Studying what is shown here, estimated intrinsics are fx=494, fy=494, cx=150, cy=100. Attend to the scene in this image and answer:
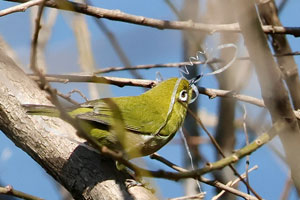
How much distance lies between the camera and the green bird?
2912 millimetres

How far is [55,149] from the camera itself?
8.95ft

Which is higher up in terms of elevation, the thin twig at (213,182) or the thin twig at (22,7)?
the thin twig at (22,7)

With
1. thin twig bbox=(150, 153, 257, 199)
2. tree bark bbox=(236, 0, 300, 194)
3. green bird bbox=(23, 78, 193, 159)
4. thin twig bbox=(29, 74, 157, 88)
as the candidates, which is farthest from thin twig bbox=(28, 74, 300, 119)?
thin twig bbox=(150, 153, 257, 199)

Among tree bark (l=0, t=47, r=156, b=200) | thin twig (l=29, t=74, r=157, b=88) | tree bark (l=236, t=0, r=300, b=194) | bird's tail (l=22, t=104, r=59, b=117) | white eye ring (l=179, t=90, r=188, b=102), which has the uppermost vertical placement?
tree bark (l=236, t=0, r=300, b=194)

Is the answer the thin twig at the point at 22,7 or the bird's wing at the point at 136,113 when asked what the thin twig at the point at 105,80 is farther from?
the thin twig at the point at 22,7

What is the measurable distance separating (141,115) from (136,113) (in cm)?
4

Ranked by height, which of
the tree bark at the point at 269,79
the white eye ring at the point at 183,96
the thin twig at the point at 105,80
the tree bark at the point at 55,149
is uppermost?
the tree bark at the point at 269,79

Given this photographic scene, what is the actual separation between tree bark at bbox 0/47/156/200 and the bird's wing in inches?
8.1

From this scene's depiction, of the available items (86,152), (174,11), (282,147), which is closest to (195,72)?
(174,11)

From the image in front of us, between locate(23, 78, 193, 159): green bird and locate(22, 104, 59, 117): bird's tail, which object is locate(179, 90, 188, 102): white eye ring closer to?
locate(23, 78, 193, 159): green bird

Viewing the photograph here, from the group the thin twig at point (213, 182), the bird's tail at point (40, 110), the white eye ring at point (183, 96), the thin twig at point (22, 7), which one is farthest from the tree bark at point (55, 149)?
the white eye ring at point (183, 96)

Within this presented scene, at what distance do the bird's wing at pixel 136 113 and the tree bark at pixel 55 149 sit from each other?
0.67 ft

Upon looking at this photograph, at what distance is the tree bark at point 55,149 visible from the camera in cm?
262

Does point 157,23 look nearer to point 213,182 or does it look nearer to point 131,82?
point 131,82
